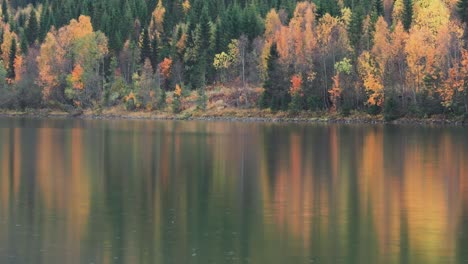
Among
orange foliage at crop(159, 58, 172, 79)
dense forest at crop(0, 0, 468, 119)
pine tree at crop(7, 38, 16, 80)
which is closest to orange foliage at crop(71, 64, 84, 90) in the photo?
dense forest at crop(0, 0, 468, 119)

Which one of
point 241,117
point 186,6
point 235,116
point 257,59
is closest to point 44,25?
point 186,6

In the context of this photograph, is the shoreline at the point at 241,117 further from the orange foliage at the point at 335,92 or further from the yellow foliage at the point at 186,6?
the yellow foliage at the point at 186,6

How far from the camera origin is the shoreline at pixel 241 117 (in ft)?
318

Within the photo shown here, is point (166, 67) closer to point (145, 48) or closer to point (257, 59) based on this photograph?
point (145, 48)

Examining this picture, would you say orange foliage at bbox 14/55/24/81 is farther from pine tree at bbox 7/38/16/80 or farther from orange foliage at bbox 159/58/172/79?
orange foliage at bbox 159/58/172/79

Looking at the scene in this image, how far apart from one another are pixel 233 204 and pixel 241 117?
84813mm

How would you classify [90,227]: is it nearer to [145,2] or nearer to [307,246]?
[307,246]

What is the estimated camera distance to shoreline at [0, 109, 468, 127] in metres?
96.9

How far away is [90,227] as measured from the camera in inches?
1035

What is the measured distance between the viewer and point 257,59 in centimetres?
12662

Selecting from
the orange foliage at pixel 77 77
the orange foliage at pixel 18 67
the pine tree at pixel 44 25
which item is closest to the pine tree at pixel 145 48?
the orange foliage at pixel 77 77

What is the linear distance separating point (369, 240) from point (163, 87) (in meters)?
116

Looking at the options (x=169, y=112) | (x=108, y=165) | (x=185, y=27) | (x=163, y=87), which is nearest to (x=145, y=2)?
(x=185, y=27)

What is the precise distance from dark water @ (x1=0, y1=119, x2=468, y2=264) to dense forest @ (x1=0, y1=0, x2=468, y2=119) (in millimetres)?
42037
